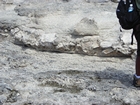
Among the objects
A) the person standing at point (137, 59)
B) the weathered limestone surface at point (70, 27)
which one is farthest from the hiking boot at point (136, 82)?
the weathered limestone surface at point (70, 27)

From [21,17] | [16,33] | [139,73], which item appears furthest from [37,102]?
[21,17]

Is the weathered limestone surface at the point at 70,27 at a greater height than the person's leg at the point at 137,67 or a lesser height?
lesser

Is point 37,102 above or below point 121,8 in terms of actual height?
below

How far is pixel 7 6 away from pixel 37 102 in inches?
111

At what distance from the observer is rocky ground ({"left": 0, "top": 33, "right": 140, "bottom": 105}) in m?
3.00

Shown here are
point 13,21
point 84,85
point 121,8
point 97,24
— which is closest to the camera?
point 121,8

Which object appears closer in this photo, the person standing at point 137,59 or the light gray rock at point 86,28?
the person standing at point 137,59

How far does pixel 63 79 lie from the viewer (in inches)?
134

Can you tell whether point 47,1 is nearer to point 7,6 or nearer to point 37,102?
point 7,6

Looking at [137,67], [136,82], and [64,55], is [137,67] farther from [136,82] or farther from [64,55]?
[64,55]

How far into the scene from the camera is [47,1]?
5328 millimetres

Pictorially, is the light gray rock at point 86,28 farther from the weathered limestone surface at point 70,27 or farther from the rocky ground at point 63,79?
Result: the rocky ground at point 63,79

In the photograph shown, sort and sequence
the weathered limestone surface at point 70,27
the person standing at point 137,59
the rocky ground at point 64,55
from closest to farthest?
the person standing at point 137,59 → the rocky ground at point 64,55 → the weathered limestone surface at point 70,27

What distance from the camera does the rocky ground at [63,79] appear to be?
300cm
